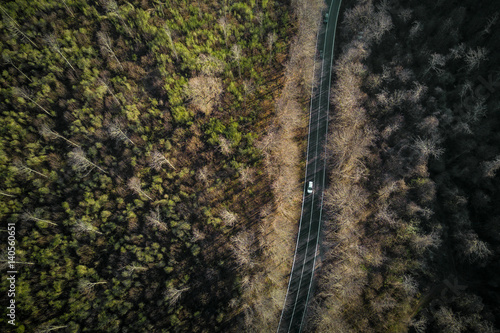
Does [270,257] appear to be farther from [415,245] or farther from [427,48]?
[427,48]

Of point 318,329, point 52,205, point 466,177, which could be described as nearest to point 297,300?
point 318,329

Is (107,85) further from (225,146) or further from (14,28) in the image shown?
(225,146)

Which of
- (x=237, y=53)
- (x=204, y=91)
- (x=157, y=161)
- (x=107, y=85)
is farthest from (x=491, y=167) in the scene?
(x=107, y=85)

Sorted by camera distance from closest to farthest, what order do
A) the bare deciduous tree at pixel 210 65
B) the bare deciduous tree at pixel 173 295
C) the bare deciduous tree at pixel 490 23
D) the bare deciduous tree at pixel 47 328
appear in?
the bare deciduous tree at pixel 47 328
the bare deciduous tree at pixel 173 295
the bare deciduous tree at pixel 490 23
the bare deciduous tree at pixel 210 65

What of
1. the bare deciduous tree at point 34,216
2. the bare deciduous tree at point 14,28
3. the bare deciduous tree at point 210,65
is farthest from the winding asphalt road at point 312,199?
the bare deciduous tree at point 14,28

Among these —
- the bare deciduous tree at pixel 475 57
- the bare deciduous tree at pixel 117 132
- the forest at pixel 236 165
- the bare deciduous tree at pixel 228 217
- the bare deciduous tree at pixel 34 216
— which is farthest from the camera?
the bare deciduous tree at pixel 117 132

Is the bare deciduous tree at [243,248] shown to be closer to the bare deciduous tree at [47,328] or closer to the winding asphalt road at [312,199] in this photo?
the winding asphalt road at [312,199]

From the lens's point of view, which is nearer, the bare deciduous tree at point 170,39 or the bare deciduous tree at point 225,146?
the bare deciduous tree at point 225,146
